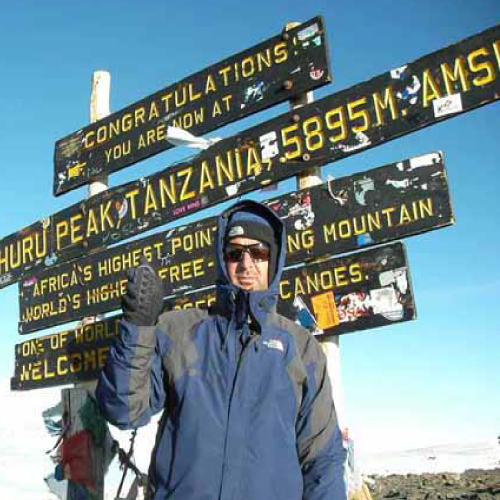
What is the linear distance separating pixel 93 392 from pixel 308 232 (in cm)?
275

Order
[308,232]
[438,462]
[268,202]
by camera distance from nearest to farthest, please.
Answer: [308,232]
[268,202]
[438,462]

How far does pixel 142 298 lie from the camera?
7.84 ft

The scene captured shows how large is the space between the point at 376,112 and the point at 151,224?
93.4 inches

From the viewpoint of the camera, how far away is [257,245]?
9.60ft

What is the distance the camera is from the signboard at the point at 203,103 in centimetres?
474

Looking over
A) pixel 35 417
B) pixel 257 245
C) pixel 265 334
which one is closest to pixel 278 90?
pixel 257 245

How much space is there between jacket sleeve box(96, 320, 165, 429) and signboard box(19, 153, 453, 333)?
7.03ft

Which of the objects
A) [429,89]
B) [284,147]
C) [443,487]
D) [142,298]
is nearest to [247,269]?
[142,298]

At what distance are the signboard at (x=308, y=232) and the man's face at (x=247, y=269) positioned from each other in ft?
4.48

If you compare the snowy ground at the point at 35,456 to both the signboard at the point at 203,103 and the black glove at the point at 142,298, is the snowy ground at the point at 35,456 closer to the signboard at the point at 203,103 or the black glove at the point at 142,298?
the black glove at the point at 142,298

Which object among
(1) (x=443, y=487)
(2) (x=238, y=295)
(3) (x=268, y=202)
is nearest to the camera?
(2) (x=238, y=295)

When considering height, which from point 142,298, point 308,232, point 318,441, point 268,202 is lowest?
point 318,441

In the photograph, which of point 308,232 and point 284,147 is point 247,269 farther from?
point 284,147

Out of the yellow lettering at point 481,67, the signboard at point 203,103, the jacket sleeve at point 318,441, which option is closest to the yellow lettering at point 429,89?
the yellow lettering at point 481,67
